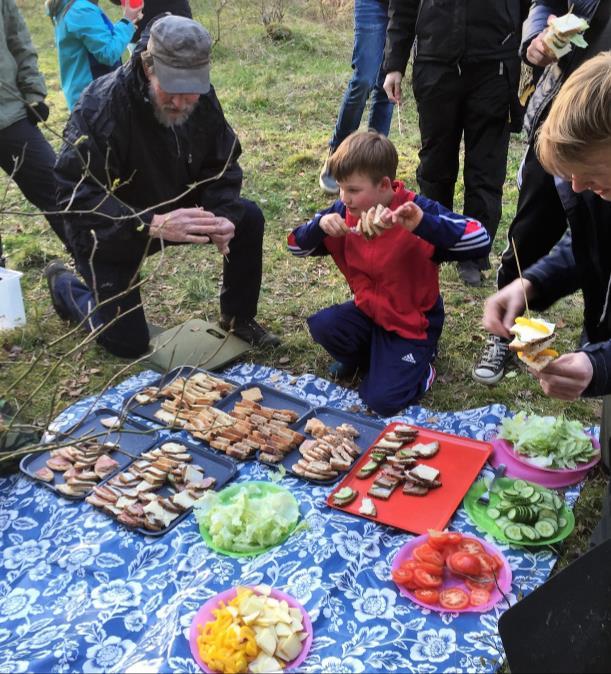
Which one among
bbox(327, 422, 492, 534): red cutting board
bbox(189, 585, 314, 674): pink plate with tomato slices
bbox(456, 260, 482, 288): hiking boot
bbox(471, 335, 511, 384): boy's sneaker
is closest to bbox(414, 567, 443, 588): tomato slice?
bbox(327, 422, 492, 534): red cutting board

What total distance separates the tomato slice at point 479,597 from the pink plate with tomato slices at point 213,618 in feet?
1.94

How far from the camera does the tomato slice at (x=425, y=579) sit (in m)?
2.56

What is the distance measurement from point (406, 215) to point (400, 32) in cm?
204

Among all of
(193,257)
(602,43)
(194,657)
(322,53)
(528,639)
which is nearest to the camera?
(528,639)

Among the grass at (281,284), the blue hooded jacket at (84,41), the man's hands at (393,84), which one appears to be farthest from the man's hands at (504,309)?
the blue hooded jacket at (84,41)

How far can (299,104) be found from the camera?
9250 mm

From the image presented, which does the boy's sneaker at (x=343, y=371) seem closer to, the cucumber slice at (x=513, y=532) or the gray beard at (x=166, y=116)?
the cucumber slice at (x=513, y=532)

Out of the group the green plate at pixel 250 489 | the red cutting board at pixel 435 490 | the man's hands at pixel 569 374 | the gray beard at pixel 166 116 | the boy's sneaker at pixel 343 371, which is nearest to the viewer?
the man's hands at pixel 569 374

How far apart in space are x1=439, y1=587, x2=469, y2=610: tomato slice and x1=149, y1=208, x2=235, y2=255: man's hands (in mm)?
2248

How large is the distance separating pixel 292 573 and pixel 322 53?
10517 mm

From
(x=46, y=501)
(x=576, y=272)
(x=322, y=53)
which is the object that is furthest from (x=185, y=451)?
(x=322, y=53)

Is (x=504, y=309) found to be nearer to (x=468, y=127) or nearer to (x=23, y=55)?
(x=468, y=127)

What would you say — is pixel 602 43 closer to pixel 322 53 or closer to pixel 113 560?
pixel 113 560

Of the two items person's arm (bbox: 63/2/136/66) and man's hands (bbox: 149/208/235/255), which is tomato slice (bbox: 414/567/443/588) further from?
person's arm (bbox: 63/2/136/66)
